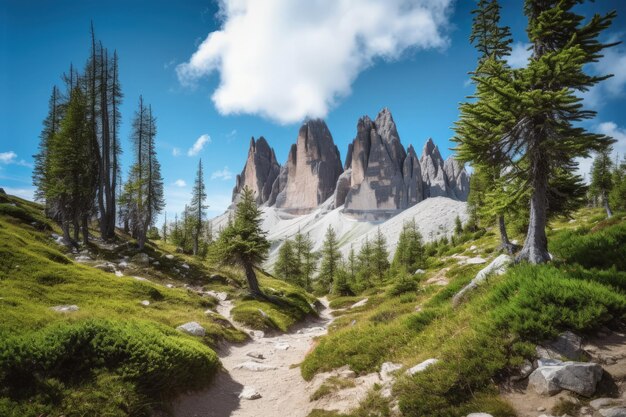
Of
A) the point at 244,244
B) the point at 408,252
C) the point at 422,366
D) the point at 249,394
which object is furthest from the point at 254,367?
the point at 408,252

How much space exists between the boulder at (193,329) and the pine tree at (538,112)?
1426cm

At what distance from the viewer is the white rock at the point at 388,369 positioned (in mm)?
7765

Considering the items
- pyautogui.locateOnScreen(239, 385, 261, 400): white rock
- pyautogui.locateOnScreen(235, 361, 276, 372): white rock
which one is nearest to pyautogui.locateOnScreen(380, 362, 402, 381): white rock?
pyautogui.locateOnScreen(239, 385, 261, 400): white rock

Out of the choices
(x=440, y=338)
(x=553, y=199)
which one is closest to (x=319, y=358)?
(x=440, y=338)

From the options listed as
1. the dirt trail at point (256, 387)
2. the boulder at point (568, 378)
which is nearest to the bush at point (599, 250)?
the boulder at point (568, 378)

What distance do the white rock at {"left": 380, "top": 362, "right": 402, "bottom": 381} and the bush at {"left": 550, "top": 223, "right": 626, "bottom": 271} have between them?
6.23 m

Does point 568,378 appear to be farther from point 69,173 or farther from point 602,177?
point 602,177

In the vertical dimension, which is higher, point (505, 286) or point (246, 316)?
point (505, 286)

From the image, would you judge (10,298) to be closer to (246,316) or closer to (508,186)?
(246,316)

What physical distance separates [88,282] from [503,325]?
20.7 metres

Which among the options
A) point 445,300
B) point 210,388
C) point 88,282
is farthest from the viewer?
point 88,282

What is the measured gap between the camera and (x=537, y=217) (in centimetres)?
1049

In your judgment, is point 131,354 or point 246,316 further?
point 246,316

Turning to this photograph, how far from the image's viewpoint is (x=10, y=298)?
10.7 m
